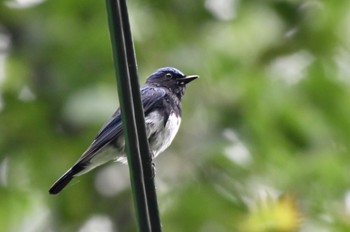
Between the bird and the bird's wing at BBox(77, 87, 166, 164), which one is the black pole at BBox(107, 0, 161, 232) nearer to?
the bird

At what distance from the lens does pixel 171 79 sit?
192 inches

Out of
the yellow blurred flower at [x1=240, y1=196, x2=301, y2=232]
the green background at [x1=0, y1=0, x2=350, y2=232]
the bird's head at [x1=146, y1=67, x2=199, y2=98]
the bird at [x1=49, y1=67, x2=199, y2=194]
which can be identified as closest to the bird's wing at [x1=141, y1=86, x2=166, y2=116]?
the bird at [x1=49, y1=67, x2=199, y2=194]

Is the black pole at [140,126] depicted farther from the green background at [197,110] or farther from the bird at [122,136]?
the green background at [197,110]

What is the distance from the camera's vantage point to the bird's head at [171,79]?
4.79 m

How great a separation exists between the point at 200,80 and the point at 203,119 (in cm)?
25

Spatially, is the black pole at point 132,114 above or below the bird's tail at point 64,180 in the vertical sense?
below

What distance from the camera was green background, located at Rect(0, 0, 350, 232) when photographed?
5047 millimetres

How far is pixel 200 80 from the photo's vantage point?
5.49 metres

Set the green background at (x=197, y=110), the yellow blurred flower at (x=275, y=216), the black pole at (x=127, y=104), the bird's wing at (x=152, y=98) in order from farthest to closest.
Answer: the green background at (x=197, y=110), the bird's wing at (x=152, y=98), the yellow blurred flower at (x=275, y=216), the black pole at (x=127, y=104)

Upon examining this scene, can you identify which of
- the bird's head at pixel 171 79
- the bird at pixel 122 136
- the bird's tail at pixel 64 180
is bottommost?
the bird's tail at pixel 64 180

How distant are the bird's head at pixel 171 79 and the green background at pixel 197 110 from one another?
0.31 metres

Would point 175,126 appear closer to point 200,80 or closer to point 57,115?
point 200,80

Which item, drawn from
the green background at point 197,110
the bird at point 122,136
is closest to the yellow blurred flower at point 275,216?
the green background at point 197,110

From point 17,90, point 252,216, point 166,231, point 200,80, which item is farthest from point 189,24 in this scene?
point 252,216
